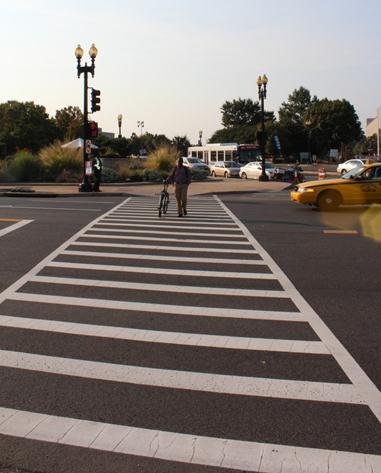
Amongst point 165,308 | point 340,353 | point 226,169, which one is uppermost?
point 226,169

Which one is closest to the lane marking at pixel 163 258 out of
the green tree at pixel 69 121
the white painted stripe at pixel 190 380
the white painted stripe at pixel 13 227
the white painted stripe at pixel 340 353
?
the white painted stripe at pixel 340 353

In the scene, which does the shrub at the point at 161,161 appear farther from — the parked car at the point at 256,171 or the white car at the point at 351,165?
the white car at the point at 351,165

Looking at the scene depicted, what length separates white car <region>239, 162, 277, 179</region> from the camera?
135 feet

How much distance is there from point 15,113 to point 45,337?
87278 millimetres

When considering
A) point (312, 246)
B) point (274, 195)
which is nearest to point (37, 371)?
point (312, 246)

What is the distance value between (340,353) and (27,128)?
7735 centimetres

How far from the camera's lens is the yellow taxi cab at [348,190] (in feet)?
60.2

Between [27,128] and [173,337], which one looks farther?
[27,128]

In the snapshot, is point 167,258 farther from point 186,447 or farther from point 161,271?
point 186,447

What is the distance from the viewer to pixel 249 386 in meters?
4.71

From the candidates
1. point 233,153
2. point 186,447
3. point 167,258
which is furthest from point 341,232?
point 233,153

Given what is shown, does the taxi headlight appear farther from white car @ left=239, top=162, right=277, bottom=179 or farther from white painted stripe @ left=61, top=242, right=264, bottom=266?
white car @ left=239, top=162, right=277, bottom=179

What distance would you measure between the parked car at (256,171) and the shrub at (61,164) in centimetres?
1297

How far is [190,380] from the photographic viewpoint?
4.84 m
